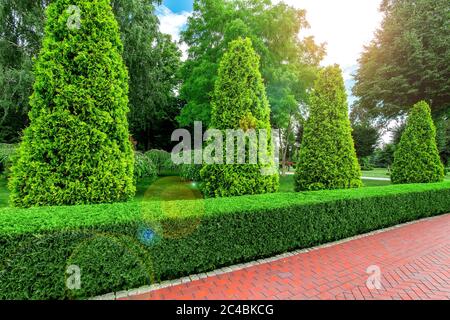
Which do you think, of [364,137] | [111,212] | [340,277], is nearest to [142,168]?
[111,212]

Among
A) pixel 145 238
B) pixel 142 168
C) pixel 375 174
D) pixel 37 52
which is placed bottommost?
pixel 375 174

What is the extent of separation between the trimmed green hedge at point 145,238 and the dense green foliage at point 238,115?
3.13ft

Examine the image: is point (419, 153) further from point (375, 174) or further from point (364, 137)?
point (364, 137)

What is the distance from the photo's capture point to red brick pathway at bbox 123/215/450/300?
10.7ft

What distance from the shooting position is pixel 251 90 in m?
6.16

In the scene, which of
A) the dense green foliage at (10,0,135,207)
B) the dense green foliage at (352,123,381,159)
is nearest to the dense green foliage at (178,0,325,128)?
the dense green foliage at (10,0,135,207)

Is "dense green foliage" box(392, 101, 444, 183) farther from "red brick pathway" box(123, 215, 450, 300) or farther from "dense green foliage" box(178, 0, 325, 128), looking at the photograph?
"red brick pathway" box(123, 215, 450, 300)

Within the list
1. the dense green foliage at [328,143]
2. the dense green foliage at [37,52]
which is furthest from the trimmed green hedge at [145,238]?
the dense green foliage at [37,52]

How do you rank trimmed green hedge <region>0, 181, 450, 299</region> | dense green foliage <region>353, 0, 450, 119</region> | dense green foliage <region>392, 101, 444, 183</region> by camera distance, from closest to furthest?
trimmed green hedge <region>0, 181, 450, 299</region> → dense green foliage <region>392, 101, 444, 183</region> → dense green foliage <region>353, 0, 450, 119</region>

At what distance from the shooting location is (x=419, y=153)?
10.1 meters

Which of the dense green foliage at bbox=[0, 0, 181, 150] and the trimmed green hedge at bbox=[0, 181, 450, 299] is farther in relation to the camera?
the dense green foliage at bbox=[0, 0, 181, 150]

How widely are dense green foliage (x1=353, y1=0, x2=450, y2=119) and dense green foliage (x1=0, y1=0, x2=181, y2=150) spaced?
13.5m

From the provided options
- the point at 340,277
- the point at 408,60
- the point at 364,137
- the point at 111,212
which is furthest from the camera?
the point at 364,137

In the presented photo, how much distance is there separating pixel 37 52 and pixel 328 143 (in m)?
14.2
